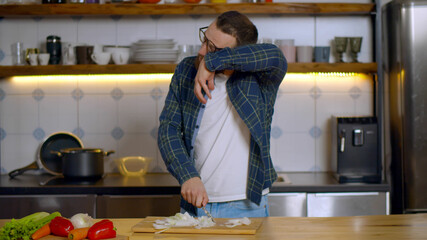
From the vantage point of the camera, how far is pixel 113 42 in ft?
11.8

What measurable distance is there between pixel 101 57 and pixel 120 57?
0.11 metres

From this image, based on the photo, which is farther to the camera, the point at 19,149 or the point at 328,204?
the point at 19,149

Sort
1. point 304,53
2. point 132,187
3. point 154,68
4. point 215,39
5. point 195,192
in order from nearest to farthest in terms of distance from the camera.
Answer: point 195,192 → point 215,39 → point 132,187 → point 154,68 → point 304,53

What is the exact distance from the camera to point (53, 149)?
3.52 m

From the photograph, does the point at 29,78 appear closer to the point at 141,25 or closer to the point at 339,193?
the point at 141,25

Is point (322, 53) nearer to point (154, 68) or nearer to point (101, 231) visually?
point (154, 68)

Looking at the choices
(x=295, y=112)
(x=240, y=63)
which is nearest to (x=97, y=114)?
(x=295, y=112)

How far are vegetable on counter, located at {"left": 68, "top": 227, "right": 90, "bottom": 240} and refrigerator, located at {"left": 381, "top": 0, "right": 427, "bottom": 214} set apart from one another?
6.64 ft

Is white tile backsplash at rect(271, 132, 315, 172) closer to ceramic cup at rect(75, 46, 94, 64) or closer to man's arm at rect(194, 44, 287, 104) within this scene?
ceramic cup at rect(75, 46, 94, 64)

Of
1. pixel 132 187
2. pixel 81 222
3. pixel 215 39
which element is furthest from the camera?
pixel 132 187

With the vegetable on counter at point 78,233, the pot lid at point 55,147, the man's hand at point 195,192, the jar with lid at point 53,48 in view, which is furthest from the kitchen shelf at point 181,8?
the vegetable on counter at point 78,233

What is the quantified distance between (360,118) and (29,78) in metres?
2.12

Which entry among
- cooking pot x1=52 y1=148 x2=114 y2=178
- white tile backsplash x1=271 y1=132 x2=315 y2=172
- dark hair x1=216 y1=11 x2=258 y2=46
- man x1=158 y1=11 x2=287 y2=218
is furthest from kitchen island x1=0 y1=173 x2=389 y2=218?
dark hair x1=216 y1=11 x2=258 y2=46

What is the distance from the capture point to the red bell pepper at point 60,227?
64.6 inches
